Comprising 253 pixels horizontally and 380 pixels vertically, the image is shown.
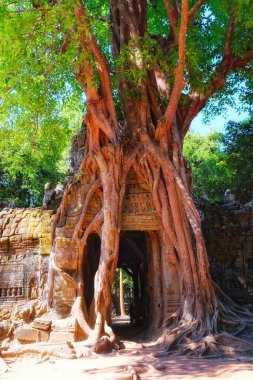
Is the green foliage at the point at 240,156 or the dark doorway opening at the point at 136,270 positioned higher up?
the green foliage at the point at 240,156

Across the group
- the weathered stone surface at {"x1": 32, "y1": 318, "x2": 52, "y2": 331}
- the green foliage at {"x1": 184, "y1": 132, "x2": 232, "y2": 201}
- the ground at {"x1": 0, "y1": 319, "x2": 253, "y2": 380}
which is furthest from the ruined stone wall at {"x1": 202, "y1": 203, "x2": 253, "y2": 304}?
the green foliage at {"x1": 184, "y1": 132, "x2": 232, "y2": 201}

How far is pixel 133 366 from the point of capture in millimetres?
4141

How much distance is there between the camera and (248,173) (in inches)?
451

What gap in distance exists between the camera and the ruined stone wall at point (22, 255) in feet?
24.9

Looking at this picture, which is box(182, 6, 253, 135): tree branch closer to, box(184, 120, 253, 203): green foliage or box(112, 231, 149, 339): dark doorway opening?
box(112, 231, 149, 339): dark doorway opening

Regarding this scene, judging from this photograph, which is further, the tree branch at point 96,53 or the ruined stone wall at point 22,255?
the ruined stone wall at point 22,255

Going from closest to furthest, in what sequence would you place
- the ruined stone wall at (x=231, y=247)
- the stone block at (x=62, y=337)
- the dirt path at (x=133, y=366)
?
Answer: the dirt path at (x=133, y=366), the stone block at (x=62, y=337), the ruined stone wall at (x=231, y=247)

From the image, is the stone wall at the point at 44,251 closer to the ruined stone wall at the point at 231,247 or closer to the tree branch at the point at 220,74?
the ruined stone wall at the point at 231,247

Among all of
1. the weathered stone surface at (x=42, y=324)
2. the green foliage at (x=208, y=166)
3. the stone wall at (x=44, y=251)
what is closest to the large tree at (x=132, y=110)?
the weathered stone surface at (x=42, y=324)

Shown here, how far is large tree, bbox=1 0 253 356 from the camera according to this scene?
5914mm

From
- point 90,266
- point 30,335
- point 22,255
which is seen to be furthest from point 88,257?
point 30,335

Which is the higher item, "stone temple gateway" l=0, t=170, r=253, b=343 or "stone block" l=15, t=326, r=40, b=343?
"stone temple gateway" l=0, t=170, r=253, b=343

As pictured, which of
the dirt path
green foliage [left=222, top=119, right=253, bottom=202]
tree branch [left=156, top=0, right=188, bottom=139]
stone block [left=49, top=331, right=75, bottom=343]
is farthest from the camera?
green foliage [left=222, top=119, right=253, bottom=202]

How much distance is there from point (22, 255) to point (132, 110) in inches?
143
